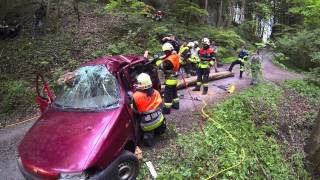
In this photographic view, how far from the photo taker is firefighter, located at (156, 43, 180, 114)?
8.78 metres

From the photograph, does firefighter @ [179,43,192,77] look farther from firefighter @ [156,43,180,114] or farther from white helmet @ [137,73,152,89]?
white helmet @ [137,73,152,89]

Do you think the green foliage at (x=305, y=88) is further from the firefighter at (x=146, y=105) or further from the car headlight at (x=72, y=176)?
the car headlight at (x=72, y=176)

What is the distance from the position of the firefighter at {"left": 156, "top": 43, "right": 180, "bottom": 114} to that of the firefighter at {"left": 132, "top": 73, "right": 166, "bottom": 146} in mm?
1872

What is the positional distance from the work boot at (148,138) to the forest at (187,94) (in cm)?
15

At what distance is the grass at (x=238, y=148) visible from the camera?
697 centimetres

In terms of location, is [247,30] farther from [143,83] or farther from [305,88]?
[143,83]

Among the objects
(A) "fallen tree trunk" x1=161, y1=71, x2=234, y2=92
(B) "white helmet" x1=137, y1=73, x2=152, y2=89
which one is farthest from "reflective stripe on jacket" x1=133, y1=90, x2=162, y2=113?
(A) "fallen tree trunk" x1=161, y1=71, x2=234, y2=92

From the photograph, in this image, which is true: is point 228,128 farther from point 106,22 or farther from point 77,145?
point 106,22

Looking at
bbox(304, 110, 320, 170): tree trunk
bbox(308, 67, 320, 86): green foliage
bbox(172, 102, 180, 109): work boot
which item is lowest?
bbox(304, 110, 320, 170): tree trunk

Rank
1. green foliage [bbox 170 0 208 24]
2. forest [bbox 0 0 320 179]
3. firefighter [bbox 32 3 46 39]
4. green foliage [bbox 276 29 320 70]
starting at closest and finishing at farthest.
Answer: forest [bbox 0 0 320 179]
firefighter [bbox 32 3 46 39]
green foliage [bbox 170 0 208 24]
green foliage [bbox 276 29 320 70]

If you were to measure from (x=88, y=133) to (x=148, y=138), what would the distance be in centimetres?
203

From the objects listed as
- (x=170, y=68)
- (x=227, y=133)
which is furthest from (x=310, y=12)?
(x=170, y=68)

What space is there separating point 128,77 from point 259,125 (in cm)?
508

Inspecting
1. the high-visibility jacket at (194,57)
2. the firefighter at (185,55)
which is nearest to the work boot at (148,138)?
the firefighter at (185,55)
